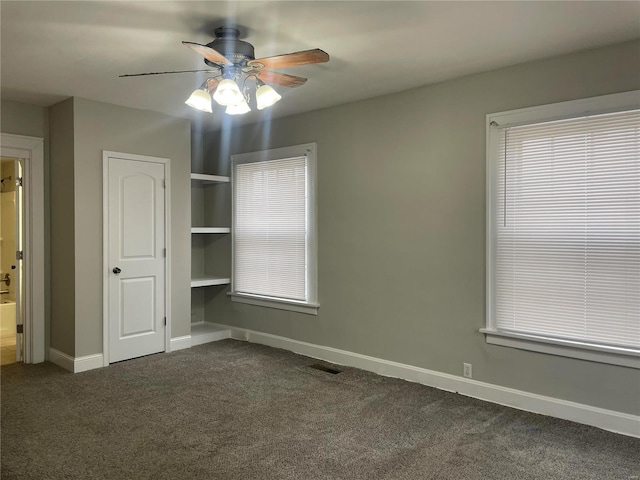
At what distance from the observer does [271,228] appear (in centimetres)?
516

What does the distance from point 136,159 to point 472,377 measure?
3677 millimetres

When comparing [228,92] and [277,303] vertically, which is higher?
[228,92]

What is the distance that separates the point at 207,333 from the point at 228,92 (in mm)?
3336

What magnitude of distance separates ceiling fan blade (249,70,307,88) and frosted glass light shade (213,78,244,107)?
246 mm

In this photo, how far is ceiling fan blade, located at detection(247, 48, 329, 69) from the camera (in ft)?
8.47

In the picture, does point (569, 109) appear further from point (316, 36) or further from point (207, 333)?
point (207, 333)

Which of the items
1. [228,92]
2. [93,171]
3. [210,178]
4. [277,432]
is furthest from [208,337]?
[228,92]

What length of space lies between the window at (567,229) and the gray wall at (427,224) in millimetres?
101

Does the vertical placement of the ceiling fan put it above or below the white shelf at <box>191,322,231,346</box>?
above

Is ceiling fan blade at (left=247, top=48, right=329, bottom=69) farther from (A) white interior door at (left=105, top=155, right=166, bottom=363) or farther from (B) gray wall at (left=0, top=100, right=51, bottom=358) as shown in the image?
(B) gray wall at (left=0, top=100, right=51, bottom=358)

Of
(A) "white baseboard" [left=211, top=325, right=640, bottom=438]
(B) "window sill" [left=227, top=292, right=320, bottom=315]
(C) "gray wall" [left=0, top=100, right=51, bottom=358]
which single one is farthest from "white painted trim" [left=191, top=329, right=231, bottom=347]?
(C) "gray wall" [left=0, top=100, right=51, bottom=358]

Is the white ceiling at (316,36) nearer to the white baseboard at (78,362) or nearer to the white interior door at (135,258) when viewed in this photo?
the white interior door at (135,258)

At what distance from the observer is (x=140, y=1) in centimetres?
244

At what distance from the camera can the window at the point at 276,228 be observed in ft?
15.8
